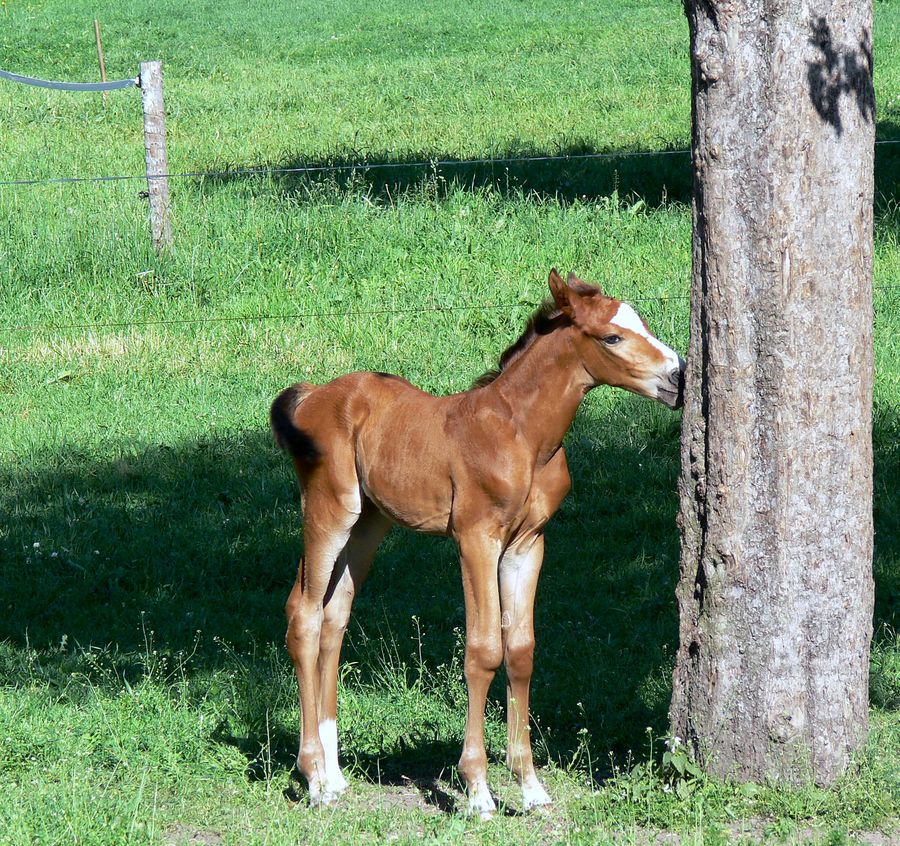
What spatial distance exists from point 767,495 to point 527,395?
0.93 meters

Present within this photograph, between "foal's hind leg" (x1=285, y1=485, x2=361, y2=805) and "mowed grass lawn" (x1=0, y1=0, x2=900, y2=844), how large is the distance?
0.63 ft

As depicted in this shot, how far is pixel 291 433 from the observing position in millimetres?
4930

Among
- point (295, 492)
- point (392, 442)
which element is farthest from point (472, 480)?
point (295, 492)

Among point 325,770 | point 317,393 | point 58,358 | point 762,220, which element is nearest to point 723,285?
point 762,220

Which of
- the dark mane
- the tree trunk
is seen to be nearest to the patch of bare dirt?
the tree trunk

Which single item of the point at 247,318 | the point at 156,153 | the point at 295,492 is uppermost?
the point at 156,153

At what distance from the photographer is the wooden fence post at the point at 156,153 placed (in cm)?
1032

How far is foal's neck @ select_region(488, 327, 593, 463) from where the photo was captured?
4.46m

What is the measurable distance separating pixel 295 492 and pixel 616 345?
153 inches

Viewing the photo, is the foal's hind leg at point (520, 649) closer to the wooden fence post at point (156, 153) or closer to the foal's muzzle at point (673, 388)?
the foal's muzzle at point (673, 388)

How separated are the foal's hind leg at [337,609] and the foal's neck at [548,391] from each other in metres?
0.84

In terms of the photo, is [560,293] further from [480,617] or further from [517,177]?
[517,177]

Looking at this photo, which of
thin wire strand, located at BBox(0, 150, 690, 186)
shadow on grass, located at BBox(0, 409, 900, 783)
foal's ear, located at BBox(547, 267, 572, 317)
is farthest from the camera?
thin wire strand, located at BBox(0, 150, 690, 186)

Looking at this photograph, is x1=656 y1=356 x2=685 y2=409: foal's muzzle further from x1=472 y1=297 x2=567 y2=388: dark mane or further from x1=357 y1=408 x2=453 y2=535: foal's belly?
x1=357 y1=408 x2=453 y2=535: foal's belly
